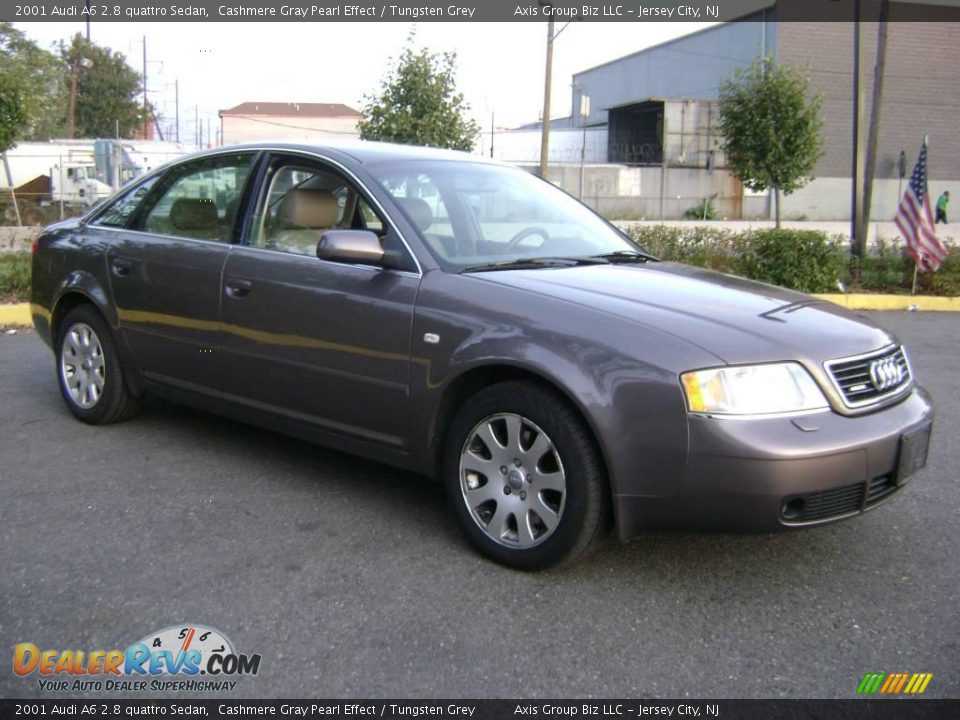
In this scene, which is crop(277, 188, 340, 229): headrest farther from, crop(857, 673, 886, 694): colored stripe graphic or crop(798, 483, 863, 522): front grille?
crop(857, 673, 886, 694): colored stripe graphic

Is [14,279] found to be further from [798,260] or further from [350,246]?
[798,260]

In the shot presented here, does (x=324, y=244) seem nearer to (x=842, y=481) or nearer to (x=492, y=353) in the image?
(x=492, y=353)

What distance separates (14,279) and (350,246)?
24.7ft

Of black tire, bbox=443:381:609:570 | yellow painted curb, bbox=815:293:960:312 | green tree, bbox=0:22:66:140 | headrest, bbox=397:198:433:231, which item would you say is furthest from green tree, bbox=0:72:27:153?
black tire, bbox=443:381:609:570

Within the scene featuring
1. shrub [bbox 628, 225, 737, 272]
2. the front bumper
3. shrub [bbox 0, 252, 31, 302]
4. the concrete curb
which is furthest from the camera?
shrub [bbox 628, 225, 737, 272]

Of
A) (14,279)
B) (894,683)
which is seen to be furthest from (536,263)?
(14,279)

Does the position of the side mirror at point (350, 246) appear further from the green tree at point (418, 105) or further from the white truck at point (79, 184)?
the white truck at point (79, 184)

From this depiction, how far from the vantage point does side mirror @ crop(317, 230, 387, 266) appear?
3848 millimetres

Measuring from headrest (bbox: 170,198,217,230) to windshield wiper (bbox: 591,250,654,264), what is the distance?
196 centimetres

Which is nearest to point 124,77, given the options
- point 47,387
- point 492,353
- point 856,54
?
point 856,54

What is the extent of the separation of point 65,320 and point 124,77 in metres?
56.4

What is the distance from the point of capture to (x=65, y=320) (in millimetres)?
5574
